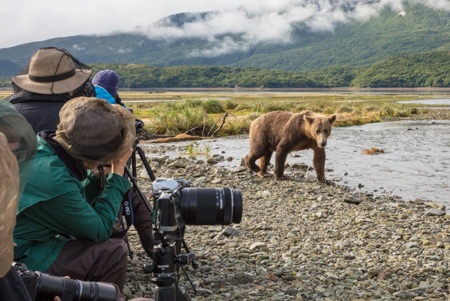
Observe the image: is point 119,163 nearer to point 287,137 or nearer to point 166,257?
point 166,257

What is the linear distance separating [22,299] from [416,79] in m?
159

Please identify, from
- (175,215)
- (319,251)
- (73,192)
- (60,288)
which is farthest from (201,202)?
(319,251)

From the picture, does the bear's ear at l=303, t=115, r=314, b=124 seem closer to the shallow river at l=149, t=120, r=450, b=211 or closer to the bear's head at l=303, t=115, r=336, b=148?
the bear's head at l=303, t=115, r=336, b=148

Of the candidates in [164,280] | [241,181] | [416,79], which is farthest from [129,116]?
[416,79]

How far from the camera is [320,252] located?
19.6 feet

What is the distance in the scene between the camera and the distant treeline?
152m

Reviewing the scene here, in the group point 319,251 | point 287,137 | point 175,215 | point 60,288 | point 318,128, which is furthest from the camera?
point 287,137

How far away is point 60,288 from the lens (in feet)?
7.93

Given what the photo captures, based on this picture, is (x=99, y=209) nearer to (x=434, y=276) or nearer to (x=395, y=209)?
(x=434, y=276)

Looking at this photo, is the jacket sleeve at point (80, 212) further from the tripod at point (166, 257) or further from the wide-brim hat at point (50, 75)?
the wide-brim hat at point (50, 75)

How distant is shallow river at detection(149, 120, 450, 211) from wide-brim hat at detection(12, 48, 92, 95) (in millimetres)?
7264

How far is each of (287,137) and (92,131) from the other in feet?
26.2

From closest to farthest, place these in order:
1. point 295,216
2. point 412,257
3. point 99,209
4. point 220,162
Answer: point 99,209 < point 412,257 < point 295,216 < point 220,162

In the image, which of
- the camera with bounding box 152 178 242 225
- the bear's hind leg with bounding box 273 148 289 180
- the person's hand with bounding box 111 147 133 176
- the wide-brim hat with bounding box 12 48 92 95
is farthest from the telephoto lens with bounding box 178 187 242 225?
the bear's hind leg with bounding box 273 148 289 180
